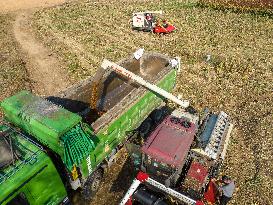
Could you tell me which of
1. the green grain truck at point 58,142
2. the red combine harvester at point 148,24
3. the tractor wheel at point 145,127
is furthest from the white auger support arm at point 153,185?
the red combine harvester at point 148,24

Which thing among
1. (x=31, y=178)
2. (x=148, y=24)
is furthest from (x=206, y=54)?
(x=31, y=178)

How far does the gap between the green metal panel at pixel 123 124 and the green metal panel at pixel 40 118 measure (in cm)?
143

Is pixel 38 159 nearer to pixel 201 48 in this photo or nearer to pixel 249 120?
pixel 249 120

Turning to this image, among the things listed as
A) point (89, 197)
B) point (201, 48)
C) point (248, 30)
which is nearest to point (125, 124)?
point (89, 197)

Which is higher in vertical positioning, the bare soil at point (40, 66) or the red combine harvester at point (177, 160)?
the red combine harvester at point (177, 160)

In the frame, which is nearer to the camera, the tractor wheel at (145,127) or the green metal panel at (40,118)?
the green metal panel at (40,118)

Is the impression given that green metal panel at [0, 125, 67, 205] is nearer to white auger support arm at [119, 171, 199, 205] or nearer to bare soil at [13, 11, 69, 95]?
white auger support arm at [119, 171, 199, 205]

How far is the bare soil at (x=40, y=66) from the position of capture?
19281 mm

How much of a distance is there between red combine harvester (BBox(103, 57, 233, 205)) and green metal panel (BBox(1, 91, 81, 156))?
2.88m

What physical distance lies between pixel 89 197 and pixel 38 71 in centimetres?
1103

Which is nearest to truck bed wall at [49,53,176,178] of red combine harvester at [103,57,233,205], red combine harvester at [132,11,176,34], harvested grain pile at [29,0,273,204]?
red combine harvester at [103,57,233,205]

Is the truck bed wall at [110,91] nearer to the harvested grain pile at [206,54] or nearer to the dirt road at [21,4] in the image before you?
the harvested grain pile at [206,54]

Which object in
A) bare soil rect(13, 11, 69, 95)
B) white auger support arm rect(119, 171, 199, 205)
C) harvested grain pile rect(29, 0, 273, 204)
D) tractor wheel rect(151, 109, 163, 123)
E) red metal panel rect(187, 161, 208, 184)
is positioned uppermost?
white auger support arm rect(119, 171, 199, 205)

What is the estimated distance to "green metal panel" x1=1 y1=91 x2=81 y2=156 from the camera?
978cm
